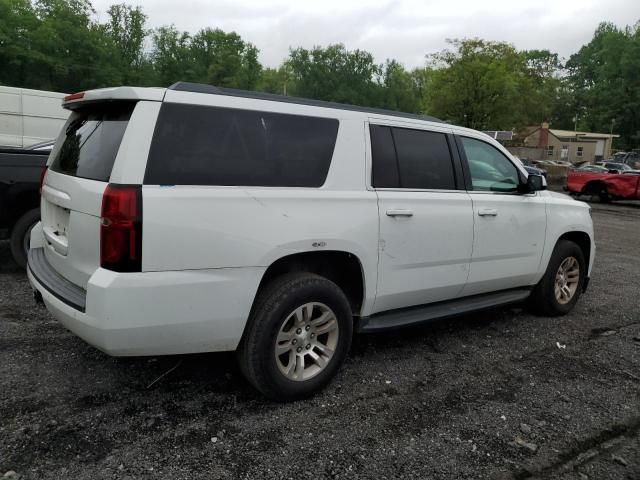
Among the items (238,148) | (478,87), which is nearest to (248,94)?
(238,148)

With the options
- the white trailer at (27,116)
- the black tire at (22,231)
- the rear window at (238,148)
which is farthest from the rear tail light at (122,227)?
the white trailer at (27,116)

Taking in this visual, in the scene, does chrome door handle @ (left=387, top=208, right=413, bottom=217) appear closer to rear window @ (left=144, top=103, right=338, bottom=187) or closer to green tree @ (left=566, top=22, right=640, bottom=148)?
rear window @ (left=144, top=103, right=338, bottom=187)

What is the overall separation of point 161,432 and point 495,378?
2293mm

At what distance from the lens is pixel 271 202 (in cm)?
299

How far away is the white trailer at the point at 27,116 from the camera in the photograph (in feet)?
44.7

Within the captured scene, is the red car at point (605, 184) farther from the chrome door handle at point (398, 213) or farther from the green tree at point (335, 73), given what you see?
the green tree at point (335, 73)

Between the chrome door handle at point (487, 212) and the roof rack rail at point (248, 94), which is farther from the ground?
the roof rack rail at point (248, 94)

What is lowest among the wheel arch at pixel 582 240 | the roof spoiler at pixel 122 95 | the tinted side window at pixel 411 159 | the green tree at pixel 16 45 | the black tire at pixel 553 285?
the black tire at pixel 553 285

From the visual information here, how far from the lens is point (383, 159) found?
11.9ft

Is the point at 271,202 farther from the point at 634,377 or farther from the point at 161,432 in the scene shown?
the point at 634,377

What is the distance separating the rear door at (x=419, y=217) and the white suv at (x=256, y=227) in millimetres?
12

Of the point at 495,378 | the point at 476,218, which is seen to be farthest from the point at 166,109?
the point at 495,378

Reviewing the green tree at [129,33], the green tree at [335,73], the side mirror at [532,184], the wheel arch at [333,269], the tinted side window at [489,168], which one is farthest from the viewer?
the green tree at [335,73]

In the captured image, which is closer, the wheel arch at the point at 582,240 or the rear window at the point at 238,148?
the rear window at the point at 238,148
